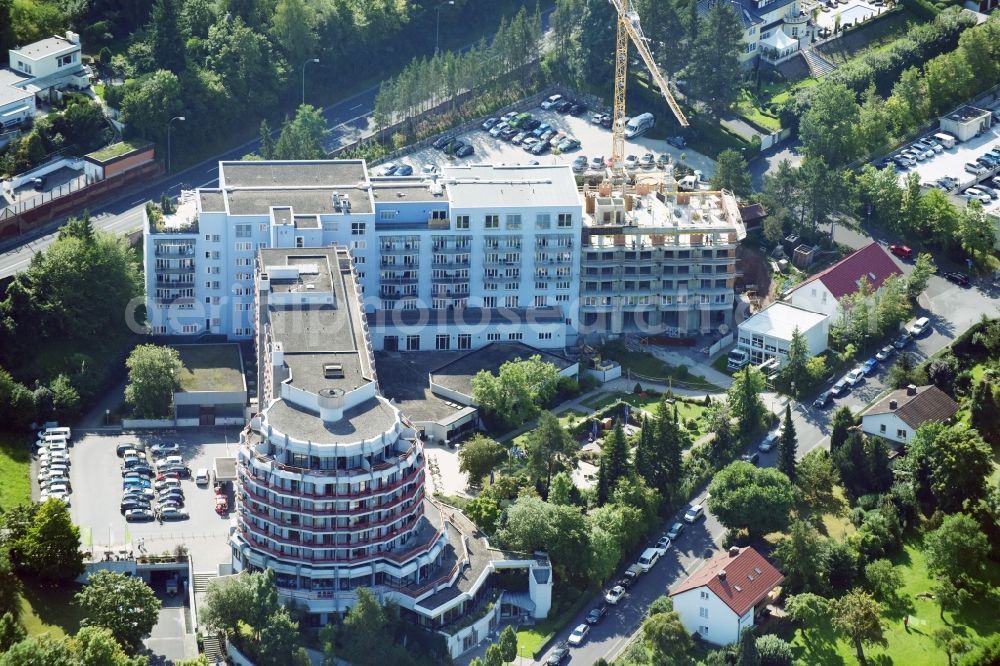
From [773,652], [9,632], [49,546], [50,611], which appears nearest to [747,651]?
[773,652]

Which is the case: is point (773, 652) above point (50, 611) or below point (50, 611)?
below

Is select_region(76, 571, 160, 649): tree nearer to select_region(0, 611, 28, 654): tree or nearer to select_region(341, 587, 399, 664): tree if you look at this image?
select_region(0, 611, 28, 654): tree

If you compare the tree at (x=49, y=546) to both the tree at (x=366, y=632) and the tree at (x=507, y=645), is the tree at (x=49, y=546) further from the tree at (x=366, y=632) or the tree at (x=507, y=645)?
the tree at (x=507, y=645)

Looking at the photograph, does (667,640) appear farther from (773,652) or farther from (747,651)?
(773,652)

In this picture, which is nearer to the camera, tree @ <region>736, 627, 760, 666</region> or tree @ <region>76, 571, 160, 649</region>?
tree @ <region>76, 571, 160, 649</region>

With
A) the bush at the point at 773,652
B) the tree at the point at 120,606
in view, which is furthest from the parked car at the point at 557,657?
the tree at the point at 120,606

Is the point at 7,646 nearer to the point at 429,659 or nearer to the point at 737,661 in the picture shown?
the point at 429,659

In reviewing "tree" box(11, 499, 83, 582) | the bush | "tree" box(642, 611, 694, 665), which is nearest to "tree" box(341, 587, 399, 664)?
"tree" box(642, 611, 694, 665)
